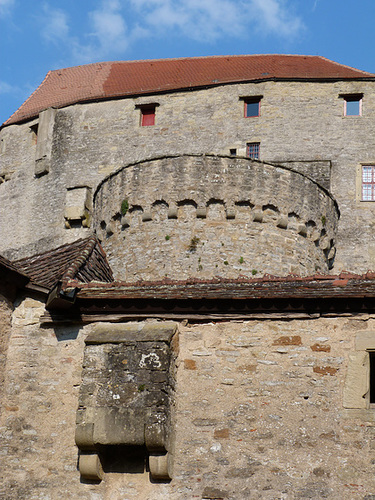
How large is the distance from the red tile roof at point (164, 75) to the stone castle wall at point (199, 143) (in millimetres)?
450

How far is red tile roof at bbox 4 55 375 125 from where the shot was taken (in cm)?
2766

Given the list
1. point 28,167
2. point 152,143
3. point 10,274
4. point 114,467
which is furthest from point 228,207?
point 28,167

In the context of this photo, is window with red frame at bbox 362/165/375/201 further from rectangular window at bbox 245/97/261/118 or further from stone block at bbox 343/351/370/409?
stone block at bbox 343/351/370/409

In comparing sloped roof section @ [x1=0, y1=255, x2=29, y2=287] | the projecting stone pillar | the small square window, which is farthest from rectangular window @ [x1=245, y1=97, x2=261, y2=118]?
the projecting stone pillar

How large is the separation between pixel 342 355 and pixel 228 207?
23.8 feet

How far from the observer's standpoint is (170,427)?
10133mm

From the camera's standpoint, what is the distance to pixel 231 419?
10227 mm

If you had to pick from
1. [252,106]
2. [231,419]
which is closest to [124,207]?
[231,419]

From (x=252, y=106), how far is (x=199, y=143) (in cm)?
206

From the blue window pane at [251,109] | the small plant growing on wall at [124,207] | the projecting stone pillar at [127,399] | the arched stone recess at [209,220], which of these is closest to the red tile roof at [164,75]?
the blue window pane at [251,109]

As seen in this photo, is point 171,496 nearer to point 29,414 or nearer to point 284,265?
point 29,414

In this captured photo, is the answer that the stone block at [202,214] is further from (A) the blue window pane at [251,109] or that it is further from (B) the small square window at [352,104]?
(B) the small square window at [352,104]

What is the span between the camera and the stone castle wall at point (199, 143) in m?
25.1

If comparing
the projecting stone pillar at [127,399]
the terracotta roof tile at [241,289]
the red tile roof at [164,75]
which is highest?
the red tile roof at [164,75]
